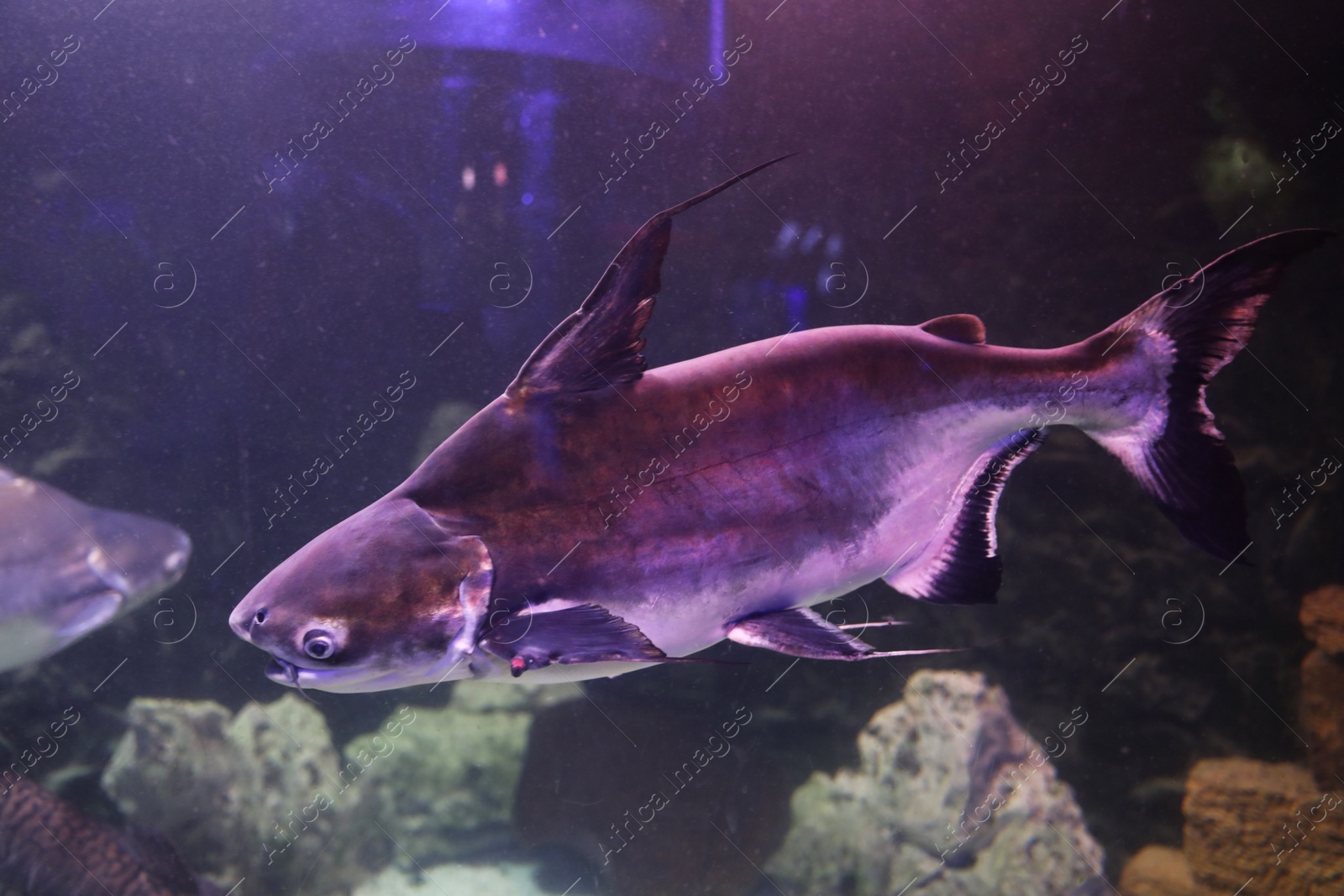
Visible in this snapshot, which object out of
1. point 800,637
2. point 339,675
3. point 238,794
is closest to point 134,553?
point 238,794

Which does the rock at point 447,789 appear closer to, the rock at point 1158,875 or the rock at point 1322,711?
the rock at point 1158,875

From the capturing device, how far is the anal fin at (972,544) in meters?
1.88

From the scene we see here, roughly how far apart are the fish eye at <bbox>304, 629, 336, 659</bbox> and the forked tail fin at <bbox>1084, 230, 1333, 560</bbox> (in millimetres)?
2033

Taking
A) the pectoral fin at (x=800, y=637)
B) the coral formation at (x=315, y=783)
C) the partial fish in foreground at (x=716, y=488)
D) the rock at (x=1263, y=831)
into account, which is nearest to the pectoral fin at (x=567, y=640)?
the partial fish in foreground at (x=716, y=488)

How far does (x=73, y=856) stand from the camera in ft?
10.7

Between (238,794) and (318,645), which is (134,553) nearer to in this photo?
(238,794)

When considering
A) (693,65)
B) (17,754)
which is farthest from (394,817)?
(693,65)

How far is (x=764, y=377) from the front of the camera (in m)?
1.70

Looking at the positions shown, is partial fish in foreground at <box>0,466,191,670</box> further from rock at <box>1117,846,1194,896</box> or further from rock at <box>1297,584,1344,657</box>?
rock at <box>1297,584,1344,657</box>

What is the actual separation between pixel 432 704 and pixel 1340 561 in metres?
6.83

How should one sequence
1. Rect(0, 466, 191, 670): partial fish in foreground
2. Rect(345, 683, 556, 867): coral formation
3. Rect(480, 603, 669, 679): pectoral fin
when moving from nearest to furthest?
Rect(480, 603, 669, 679): pectoral fin → Rect(0, 466, 191, 670): partial fish in foreground → Rect(345, 683, 556, 867): coral formation

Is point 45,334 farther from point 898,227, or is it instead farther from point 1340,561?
point 1340,561

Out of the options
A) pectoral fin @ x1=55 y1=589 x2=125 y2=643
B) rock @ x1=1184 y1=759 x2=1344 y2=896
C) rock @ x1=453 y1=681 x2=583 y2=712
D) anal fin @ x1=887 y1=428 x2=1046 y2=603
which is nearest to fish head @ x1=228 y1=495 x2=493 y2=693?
anal fin @ x1=887 y1=428 x2=1046 y2=603

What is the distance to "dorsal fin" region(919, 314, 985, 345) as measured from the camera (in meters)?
1.89
